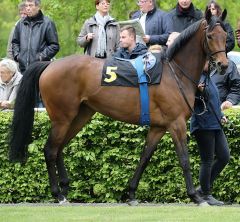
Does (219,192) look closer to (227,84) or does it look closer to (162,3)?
(227,84)

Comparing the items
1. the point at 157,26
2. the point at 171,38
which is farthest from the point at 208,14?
the point at 157,26

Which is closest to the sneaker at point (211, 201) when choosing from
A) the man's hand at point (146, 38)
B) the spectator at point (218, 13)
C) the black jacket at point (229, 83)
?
the black jacket at point (229, 83)

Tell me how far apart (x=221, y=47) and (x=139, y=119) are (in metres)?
1.40

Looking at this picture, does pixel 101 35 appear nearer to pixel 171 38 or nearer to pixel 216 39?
pixel 171 38

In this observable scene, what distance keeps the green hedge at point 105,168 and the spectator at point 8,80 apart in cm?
111

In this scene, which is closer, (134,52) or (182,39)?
(182,39)

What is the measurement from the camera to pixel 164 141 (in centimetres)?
1391

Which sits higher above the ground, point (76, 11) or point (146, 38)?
point (146, 38)

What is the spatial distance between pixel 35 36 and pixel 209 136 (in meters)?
4.03

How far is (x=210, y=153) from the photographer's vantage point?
1292 cm

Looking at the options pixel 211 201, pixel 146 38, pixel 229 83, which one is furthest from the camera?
pixel 146 38

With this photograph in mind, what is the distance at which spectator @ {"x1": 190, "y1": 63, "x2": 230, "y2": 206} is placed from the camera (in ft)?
42.3

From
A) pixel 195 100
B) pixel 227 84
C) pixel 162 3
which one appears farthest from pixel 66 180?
pixel 162 3

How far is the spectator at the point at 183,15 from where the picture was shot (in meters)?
15.0
